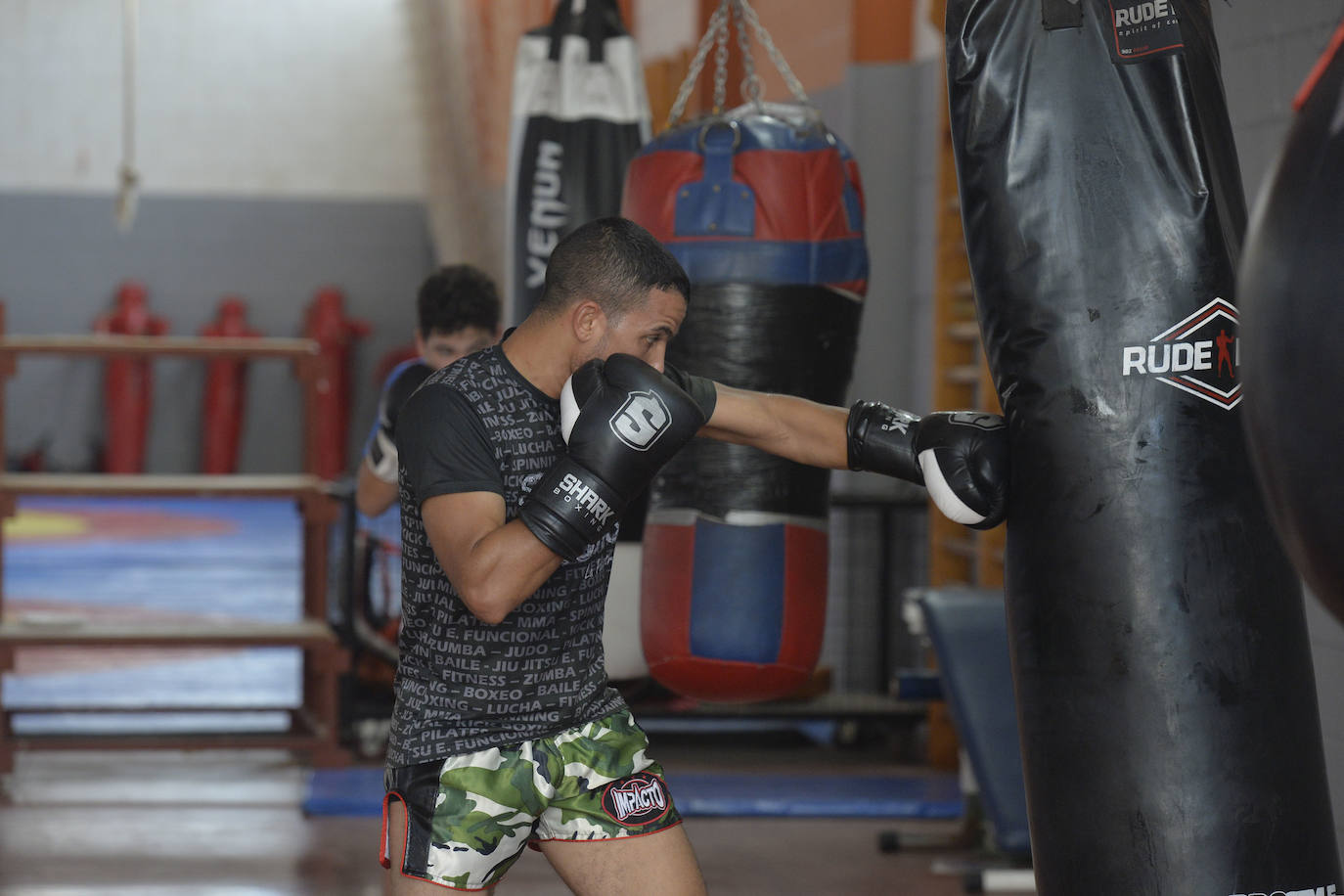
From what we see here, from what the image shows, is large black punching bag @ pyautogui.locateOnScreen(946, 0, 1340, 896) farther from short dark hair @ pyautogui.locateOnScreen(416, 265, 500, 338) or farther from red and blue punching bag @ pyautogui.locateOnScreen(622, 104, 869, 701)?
short dark hair @ pyautogui.locateOnScreen(416, 265, 500, 338)

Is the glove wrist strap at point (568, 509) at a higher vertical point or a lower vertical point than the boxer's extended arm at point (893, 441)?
lower

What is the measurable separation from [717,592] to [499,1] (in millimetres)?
7487

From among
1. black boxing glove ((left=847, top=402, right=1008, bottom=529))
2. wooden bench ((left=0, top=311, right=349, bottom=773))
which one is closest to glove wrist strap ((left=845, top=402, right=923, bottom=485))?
black boxing glove ((left=847, top=402, right=1008, bottom=529))

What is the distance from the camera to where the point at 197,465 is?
43.9 feet

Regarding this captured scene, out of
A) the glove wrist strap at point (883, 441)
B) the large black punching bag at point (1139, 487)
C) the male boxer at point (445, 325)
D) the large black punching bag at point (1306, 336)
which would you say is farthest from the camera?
the male boxer at point (445, 325)

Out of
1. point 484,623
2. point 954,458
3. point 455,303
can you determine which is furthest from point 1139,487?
point 455,303

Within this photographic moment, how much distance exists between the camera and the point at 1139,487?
78.6 inches

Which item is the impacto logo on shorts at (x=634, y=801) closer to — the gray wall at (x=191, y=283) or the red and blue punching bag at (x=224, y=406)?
the red and blue punching bag at (x=224, y=406)

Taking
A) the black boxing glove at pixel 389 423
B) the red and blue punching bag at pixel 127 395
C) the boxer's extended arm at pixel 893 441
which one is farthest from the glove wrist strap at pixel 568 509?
the red and blue punching bag at pixel 127 395

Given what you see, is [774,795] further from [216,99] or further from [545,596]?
[216,99]

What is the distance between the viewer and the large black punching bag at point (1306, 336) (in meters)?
1.20

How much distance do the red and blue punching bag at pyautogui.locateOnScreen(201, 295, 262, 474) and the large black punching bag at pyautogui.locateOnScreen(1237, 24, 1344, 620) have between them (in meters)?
12.3

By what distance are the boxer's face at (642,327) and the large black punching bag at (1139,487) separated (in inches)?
18.5

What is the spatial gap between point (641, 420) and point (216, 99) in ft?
41.5
